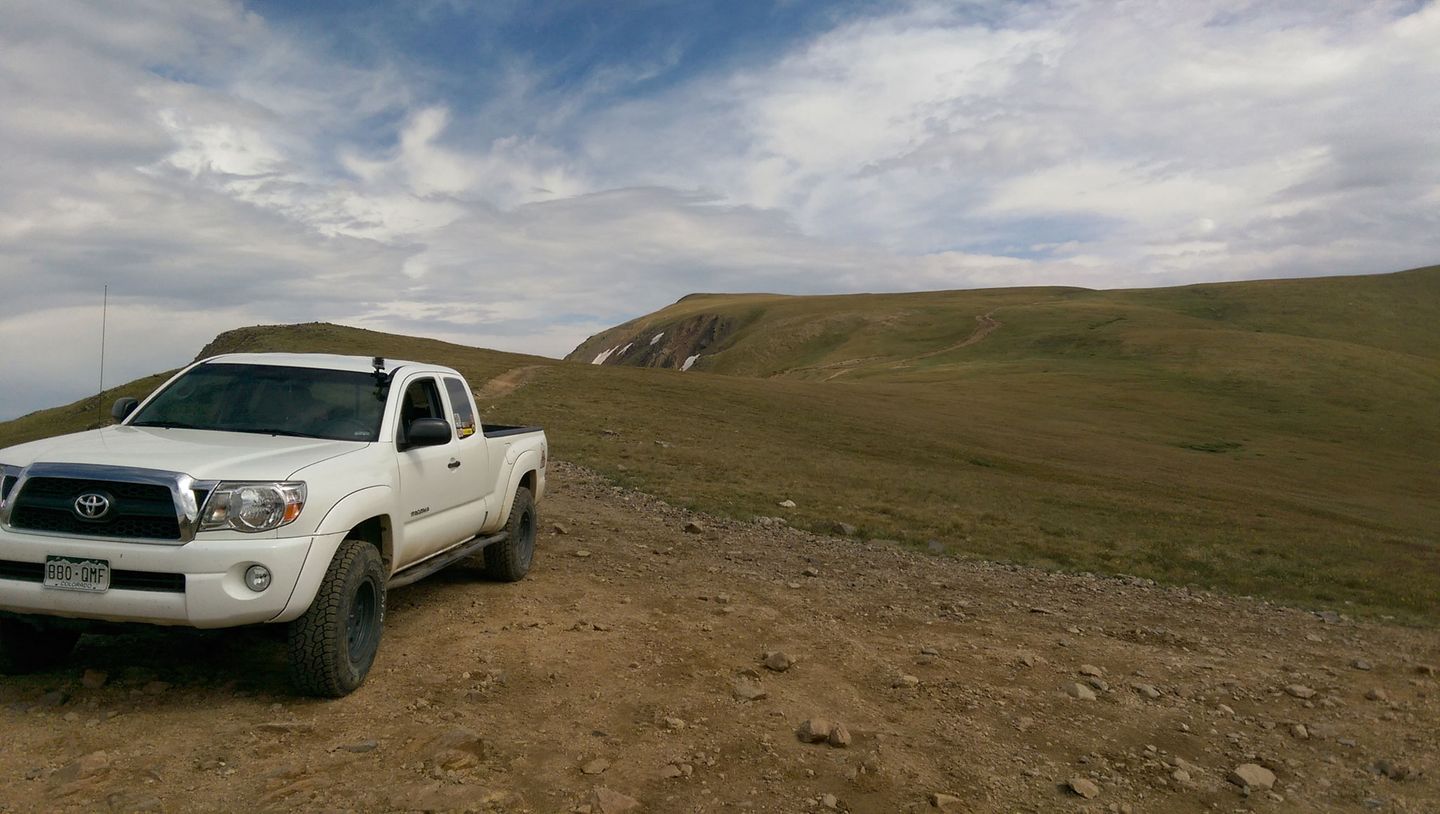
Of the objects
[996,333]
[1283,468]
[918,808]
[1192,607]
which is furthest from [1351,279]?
[918,808]

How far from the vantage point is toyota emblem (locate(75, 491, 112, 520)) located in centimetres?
499

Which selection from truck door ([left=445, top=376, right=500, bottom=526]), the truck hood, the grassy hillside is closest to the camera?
the truck hood

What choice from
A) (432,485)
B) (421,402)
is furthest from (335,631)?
(421,402)

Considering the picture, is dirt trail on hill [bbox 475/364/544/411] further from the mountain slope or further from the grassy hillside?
the mountain slope

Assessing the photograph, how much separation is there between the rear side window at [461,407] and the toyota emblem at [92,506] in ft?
9.29

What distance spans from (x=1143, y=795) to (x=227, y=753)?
16.1 ft

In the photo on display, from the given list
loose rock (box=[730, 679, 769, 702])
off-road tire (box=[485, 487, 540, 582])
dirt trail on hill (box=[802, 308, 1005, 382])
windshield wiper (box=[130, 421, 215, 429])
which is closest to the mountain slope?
dirt trail on hill (box=[802, 308, 1005, 382])

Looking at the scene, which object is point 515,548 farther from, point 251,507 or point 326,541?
point 251,507

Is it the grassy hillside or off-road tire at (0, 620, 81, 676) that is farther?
the grassy hillside

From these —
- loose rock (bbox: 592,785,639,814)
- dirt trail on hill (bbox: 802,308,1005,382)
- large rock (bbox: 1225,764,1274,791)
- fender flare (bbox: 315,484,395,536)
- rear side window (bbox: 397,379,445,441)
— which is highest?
dirt trail on hill (bbox: 802,308,1005,382)

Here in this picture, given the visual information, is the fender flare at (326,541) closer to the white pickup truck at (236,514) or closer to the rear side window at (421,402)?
the white pickup truck at (236,514)

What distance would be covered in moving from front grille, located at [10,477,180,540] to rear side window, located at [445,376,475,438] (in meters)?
2.73

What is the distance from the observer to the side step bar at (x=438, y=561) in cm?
640

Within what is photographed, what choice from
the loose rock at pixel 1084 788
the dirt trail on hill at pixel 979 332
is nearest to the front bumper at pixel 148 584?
the loose rock at pixel 1084 788
